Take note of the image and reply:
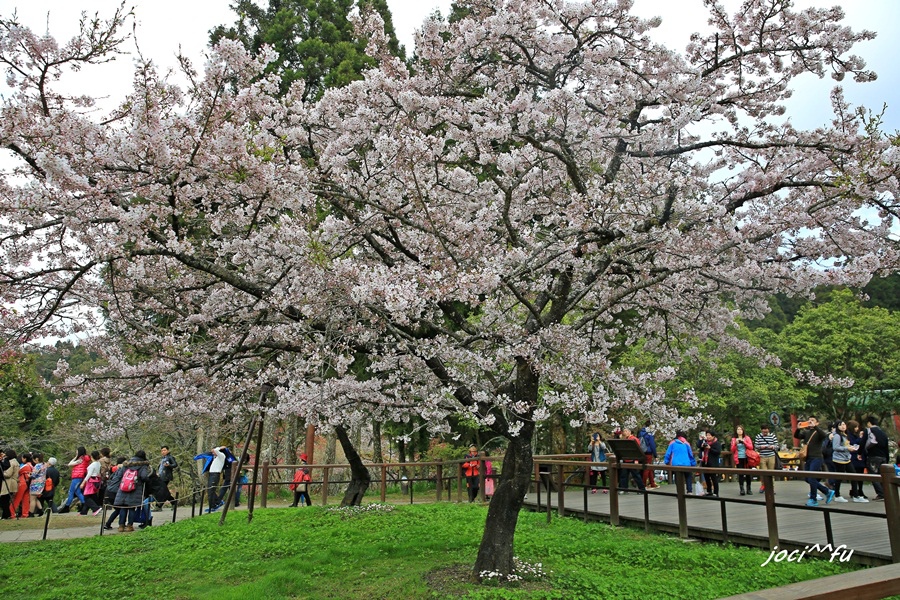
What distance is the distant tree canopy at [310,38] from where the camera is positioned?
16828mm

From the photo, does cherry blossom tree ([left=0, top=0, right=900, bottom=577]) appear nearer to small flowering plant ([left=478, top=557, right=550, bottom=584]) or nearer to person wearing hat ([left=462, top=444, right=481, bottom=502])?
small flowering plant ([left=478, top=557, right=550, bottom=584])

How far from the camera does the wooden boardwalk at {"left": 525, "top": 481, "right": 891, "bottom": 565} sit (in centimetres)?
664

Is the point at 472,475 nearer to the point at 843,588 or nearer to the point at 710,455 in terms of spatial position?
the point at 710,455

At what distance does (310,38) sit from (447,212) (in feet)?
47.4

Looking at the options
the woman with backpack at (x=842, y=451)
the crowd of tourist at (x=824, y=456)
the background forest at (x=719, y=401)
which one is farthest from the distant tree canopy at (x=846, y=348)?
Result: the woman with backpack at (x=842, y=451)

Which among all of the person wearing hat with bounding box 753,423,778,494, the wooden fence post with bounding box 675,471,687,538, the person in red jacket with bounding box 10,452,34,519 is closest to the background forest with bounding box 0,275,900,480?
the person in red jacket with bounding box 10,452,34,519

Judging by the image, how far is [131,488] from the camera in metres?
10.5

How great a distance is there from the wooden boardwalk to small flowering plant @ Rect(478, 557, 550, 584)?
2.81 m

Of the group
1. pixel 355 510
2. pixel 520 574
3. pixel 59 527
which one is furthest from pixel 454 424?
pixel 520 574

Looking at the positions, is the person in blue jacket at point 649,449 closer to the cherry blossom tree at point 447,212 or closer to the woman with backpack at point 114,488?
the cherry blossom tree at point 447,212

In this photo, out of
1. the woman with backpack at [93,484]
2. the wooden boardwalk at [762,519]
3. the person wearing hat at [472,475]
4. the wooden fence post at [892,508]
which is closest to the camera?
the wooden fence post at [892,508]

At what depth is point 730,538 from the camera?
7.78 meters

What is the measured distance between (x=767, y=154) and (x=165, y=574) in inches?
331

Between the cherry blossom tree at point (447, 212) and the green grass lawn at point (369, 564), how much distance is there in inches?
41.9
